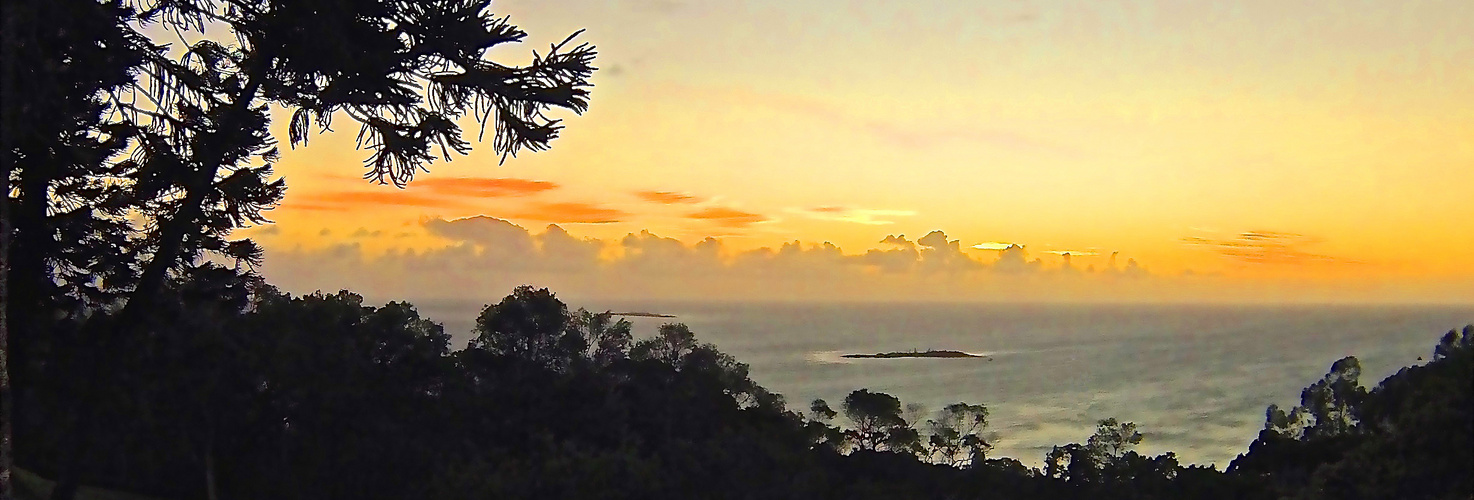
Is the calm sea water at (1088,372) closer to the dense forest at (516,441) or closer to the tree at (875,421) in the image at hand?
the tree at (875,421)

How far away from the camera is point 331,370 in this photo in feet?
62.8

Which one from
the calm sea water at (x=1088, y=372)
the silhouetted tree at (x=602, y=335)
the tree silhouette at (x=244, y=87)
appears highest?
the tree silhouette at (x=244, y=87)

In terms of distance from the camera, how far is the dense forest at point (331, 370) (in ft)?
12.7

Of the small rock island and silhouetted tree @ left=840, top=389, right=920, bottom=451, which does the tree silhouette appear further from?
the small rock island

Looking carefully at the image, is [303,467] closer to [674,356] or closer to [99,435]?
[99,435]

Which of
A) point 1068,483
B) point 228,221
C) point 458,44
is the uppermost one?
point 458,44

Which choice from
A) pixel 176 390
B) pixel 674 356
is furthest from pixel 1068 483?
pixel 176 390

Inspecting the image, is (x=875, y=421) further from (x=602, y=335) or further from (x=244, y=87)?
(x=244, y=87)

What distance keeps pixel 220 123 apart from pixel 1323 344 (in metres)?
118

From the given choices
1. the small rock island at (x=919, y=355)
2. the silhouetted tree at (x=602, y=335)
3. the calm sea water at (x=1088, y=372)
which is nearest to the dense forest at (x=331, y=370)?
the silhouetted tree at (x=602, y=335)

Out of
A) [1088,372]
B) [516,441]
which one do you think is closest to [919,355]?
[1088,372]

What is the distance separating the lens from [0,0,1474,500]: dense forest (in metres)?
3.88

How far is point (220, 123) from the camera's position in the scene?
3973mm

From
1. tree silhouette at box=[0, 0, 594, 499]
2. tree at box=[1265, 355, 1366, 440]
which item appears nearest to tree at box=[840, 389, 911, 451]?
tree at box=[1265, 355, 1366, 440]
